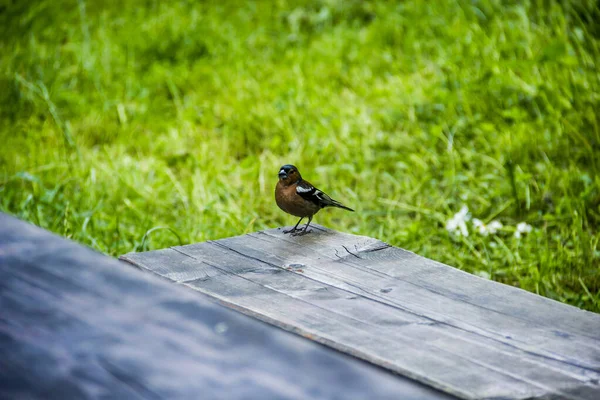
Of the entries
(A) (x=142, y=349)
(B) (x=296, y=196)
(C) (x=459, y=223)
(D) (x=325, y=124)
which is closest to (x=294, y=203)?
(B) (x=296, y=196)

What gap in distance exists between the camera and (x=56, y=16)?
22.1 feet

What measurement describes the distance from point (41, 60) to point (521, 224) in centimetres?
383

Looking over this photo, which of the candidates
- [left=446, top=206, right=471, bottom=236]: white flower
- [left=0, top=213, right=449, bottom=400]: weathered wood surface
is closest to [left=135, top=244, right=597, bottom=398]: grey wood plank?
[left=0, top=213, right=449, bottom=400]: weathered wood surface

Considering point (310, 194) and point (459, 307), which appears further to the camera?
point (310, 194)

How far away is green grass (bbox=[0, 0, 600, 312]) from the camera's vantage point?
3871 mm

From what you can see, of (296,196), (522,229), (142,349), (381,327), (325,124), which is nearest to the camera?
(142,349)

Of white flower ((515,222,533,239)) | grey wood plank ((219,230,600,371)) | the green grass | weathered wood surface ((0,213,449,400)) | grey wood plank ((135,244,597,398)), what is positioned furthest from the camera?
the green grass

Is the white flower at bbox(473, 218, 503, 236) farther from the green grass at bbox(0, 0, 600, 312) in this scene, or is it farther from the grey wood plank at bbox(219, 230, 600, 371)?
the grey wood plank at bbox(219, 230, 600, 371)

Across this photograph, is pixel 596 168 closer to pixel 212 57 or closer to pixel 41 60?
pixel 212 57

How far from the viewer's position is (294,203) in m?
2.68

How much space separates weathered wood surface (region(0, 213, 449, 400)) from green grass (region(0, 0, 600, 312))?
6.62 ft

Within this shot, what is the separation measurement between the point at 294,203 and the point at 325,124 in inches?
94.6

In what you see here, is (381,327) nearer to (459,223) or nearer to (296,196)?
(296,196)

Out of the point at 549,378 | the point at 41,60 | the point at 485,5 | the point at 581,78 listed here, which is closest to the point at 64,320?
the point at 549,378
